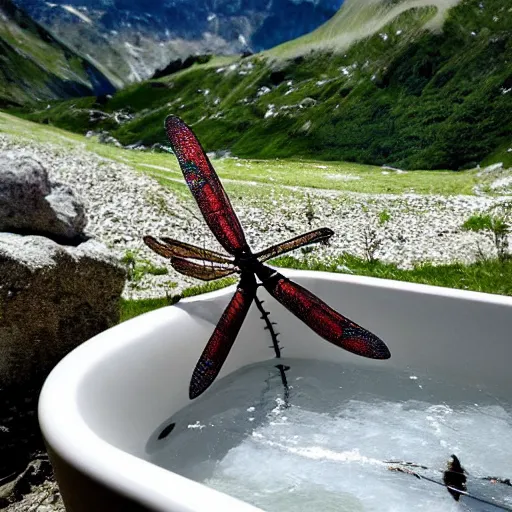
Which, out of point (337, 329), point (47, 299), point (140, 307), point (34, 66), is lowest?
point (140, 307)

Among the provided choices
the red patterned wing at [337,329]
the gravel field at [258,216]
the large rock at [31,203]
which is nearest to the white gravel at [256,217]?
the gravel field at [258,216]

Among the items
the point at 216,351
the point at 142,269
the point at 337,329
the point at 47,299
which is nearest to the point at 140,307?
the point at 47,299

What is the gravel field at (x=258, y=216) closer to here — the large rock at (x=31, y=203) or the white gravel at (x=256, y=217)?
the white gravel at (x=256, y=217)

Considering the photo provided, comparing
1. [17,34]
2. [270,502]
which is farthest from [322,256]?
[17,34]

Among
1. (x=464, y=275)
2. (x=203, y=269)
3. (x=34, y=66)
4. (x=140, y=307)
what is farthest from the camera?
(x=34, y=66)

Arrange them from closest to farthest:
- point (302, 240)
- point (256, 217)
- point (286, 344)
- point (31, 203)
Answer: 1. point (302, 240)
2. point (286, 344)
3. point (31, 203)
4. point (256, 217)

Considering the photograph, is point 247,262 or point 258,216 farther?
point 258,216

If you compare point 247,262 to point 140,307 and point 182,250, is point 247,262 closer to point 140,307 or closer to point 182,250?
point 182,250

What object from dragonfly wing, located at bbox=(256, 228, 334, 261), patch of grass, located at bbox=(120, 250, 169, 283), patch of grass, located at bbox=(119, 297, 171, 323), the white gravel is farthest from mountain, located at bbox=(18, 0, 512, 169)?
dragonfly wing, located at bbox=(256, 228, 334, 261)
